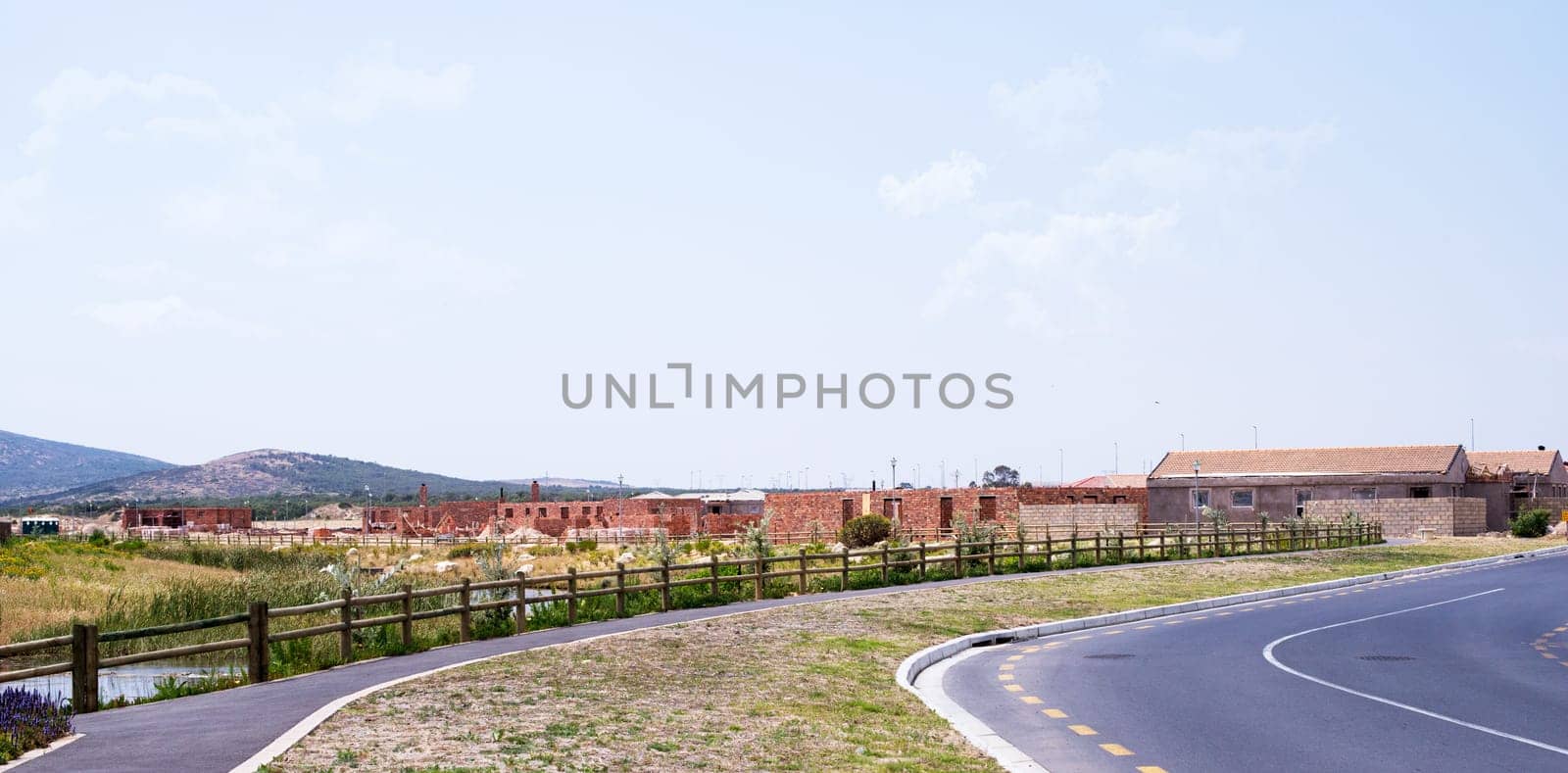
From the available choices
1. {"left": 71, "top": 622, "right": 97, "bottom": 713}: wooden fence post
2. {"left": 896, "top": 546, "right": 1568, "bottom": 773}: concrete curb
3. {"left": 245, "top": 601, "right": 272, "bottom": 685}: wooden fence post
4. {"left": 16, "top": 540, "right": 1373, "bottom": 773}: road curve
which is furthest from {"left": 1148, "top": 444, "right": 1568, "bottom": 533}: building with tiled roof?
{"left": 71, "top": 622, "right": 97, "bottom": 713}: wooden fence post

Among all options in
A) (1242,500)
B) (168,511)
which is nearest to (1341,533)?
(1242,500)

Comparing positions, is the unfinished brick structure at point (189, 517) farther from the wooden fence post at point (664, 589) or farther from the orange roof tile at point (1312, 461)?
the wooden fence post at point (664, 589)

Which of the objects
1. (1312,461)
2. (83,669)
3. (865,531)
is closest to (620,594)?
(83,669)

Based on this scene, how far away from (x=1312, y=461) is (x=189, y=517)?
305 ft

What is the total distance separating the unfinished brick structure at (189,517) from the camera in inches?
4457

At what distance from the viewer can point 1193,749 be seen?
1157 cm

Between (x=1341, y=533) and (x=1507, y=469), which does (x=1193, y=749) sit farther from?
(x=1507, y=469)

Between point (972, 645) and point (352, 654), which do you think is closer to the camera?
point (352, 654)

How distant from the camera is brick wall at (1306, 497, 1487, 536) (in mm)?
70812

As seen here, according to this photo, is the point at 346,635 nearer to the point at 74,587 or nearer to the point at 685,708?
the point at 685,708

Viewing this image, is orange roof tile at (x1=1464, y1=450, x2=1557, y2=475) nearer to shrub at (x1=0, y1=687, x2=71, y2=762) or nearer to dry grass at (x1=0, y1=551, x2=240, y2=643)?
dry grass at (x1=0, y1=551, x2=240, y2=643)

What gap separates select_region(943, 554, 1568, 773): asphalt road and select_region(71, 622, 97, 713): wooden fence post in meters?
9.69

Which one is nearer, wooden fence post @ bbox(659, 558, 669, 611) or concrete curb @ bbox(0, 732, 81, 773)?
concrete curb @ bbox(0, 732, 81, 773)

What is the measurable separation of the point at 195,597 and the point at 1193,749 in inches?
1064
